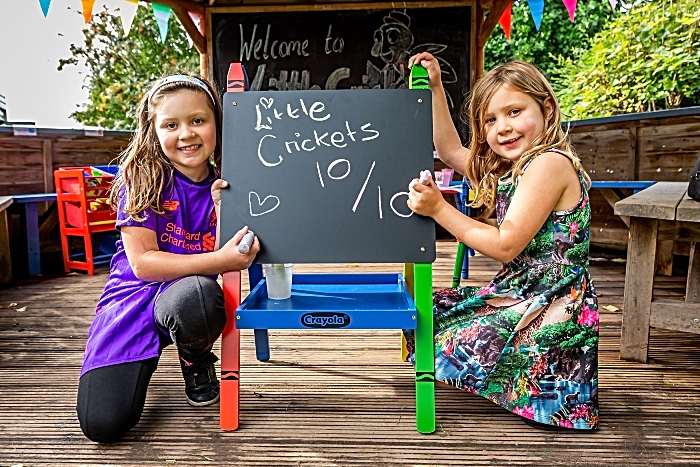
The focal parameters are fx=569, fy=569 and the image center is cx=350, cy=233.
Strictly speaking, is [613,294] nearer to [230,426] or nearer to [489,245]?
[489,245]

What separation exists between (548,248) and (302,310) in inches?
28.8

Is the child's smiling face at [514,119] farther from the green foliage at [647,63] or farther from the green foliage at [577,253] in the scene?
the green foliage at [647,63]

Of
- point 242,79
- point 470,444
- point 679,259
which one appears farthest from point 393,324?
point 679,259

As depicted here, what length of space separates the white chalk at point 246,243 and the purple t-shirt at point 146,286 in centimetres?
33

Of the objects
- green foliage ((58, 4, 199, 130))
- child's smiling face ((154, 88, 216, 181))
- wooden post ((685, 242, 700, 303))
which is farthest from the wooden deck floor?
green foliage ((58, 4, 199, 130))

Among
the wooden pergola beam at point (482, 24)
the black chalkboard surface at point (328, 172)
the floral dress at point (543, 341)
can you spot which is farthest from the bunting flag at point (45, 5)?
the wooden pergola beam at point (482, 24)

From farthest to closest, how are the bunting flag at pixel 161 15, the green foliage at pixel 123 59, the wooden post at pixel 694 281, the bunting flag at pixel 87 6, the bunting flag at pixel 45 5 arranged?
the green foliage at pixel 123 59 → the bunting flag at pixel 161 15 → the bunting flag at pixel 87 6 → the bunting flag at pixel 45 5 → the wooden post at pixel 694 281

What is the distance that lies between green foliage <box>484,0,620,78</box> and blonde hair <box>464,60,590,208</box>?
370 inches

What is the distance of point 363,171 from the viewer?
5.19 feet

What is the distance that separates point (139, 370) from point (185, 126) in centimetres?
73

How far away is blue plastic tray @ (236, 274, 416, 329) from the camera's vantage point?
1.55m

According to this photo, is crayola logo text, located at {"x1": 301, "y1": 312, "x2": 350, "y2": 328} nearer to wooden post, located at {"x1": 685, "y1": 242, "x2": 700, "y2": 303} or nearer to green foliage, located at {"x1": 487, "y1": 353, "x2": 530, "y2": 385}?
green foliage, located at {"x1": 487, "y1": 353, "x2": 530, "y2": 385}

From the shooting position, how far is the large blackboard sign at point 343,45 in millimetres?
5270

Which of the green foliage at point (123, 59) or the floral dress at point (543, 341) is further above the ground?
the green foliage at point (123, 59)
